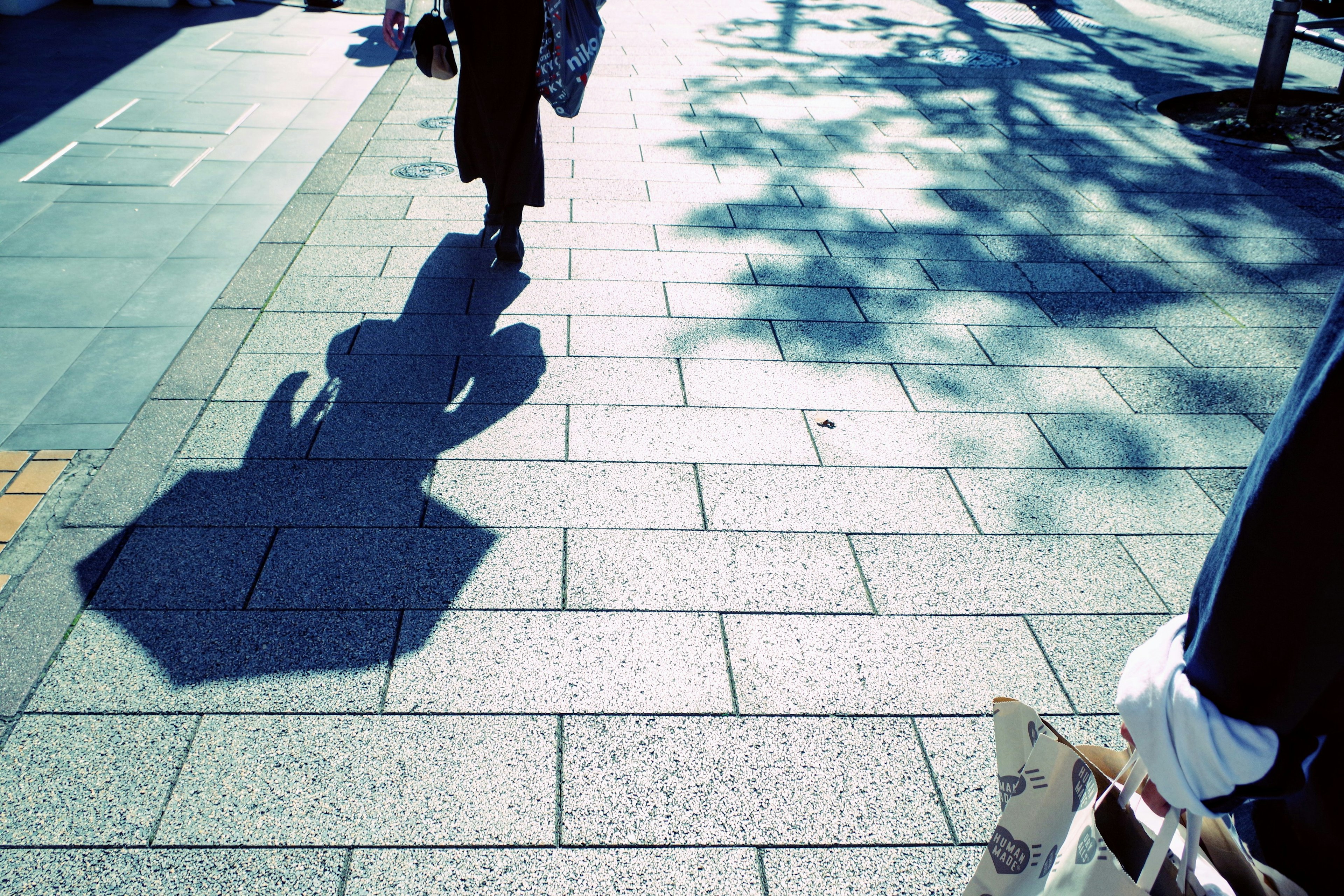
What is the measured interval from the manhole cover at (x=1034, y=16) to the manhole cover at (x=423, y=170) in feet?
28.0

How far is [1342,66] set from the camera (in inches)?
373

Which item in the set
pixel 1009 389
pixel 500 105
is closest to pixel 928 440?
pixel 1009 389

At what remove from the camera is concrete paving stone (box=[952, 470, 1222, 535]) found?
11.2ft

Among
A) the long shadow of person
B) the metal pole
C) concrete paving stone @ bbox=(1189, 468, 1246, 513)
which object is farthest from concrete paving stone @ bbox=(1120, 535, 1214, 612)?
the metal pole

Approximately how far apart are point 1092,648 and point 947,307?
96.3 inches

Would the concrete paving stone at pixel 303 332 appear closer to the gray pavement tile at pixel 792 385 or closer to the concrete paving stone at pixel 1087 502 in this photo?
the gray pavement tile at pixel 792 385

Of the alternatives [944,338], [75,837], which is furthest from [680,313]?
[75,837]

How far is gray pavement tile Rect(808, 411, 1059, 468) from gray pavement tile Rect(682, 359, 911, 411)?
0.11m

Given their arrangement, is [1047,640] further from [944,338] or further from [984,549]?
[944,338]

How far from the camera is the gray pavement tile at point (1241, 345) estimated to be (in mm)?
4535

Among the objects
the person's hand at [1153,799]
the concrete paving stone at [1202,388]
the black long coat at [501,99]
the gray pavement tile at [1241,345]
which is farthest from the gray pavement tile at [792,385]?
the person's hand at [1153,799]

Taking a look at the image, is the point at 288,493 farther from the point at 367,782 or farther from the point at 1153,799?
the point at 1153,799

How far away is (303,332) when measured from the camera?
4430 millimetres

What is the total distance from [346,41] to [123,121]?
3379mm
